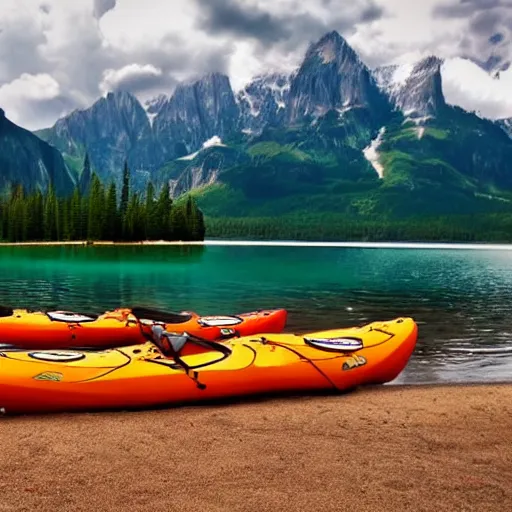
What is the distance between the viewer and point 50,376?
9.45 meters

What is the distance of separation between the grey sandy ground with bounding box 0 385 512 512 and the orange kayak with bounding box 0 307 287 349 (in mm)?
5823

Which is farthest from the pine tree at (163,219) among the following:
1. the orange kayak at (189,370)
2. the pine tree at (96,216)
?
the orange kayak at (189,370)

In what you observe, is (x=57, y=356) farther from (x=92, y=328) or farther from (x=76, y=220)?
(x=76, y=220)

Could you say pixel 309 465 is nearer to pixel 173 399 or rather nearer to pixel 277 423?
pixel 277 423

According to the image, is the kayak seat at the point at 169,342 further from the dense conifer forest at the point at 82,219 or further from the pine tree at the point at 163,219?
the pine tree at the point at 163,219

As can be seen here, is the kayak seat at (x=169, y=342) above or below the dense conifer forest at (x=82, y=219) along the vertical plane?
below

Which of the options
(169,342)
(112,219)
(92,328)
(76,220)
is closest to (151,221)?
(112,219)

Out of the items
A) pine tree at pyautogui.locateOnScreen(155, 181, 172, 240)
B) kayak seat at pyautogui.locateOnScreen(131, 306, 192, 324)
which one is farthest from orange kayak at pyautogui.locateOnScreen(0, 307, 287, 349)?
pine tree at pyautogui.locateOnScreen(155, 181, 172, 240)

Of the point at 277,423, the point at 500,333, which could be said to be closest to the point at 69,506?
the point at 277,423

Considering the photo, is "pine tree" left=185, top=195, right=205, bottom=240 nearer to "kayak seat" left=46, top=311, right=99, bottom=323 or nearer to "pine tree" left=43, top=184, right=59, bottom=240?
"pine tree" left=43, top=184, right=59, bottom=240

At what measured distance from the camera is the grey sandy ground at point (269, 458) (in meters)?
6.20

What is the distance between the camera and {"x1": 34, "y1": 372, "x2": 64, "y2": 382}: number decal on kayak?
30.8ft

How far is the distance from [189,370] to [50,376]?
97.2 inches

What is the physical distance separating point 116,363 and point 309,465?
437 cm
